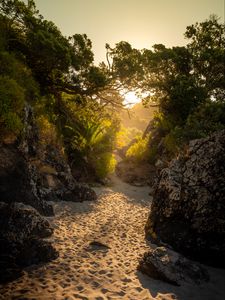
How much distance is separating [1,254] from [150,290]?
3.31m

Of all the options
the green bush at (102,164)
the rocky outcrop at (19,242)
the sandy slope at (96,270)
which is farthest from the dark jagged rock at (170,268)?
the green bush at (102,164)

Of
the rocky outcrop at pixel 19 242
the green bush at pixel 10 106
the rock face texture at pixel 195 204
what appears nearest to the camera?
the rocky outcrop at pixel 19 242

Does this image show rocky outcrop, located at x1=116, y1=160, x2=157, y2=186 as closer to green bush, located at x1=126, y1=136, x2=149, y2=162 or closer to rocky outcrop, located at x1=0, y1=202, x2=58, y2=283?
green bush, located at x1=126, y1=136, x2=149, y2=162

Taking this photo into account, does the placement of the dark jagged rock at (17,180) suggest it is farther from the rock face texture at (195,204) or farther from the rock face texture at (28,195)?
the rock face texture at (195,204)

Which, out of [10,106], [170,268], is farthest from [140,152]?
[170,268]

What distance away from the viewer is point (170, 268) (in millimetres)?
6668

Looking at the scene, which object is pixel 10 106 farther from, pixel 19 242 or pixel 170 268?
pixel 170 268

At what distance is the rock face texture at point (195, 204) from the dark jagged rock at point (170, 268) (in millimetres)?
915

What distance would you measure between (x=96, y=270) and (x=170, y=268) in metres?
1.76

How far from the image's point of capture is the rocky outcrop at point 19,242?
19.7ft

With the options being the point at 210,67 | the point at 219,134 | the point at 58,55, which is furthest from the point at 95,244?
the point at 210,67

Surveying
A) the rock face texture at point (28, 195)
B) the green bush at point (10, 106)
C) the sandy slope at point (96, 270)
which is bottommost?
the sandy slope at point (96, 270)

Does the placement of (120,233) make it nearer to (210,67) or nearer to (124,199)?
(124,199)

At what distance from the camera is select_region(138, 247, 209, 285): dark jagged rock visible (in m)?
6.51
